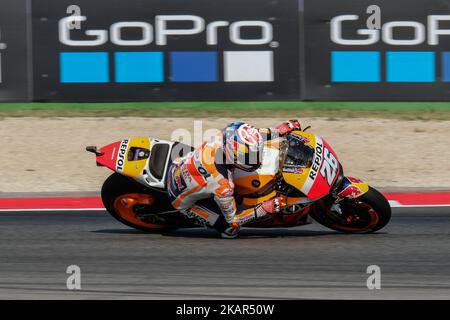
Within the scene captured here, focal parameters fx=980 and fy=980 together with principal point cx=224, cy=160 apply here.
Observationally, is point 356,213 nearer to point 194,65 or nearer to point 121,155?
point 121,155

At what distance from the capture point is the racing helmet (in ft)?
25.6

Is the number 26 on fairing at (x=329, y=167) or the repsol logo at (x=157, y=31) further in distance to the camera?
the repsol logo at (x=157, y=31)

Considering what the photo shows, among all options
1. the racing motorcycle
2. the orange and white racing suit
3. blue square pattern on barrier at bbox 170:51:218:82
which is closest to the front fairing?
the racing motorcycle

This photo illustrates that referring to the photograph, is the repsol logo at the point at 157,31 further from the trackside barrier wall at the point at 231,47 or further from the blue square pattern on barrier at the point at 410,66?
the blue square pattern on barrier at the point at 410,66

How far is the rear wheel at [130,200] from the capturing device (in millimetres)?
8594

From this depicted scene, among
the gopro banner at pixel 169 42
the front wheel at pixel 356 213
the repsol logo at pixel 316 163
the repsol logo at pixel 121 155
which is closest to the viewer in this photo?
the repsol logo at pixel 316 163

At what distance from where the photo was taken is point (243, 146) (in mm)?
7812

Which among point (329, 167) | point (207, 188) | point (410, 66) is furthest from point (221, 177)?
point (410, 66)

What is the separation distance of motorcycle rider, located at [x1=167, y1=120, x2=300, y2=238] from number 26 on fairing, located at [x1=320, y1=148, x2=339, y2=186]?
0.43 metres

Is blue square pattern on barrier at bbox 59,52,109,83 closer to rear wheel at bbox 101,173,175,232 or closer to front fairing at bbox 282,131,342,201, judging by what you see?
rear wheel at bbox 101,173,175,232

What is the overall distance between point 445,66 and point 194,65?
11.6 feet

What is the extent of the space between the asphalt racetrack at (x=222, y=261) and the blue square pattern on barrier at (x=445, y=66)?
4748mm

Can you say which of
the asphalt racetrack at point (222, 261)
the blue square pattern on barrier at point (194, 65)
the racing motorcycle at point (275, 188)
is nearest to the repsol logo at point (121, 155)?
the racing motorcycle at point (275, 188)

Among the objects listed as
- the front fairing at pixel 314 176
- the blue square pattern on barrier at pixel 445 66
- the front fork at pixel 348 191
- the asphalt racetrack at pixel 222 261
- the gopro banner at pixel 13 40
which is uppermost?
the gopro banner at pixel 13 40
